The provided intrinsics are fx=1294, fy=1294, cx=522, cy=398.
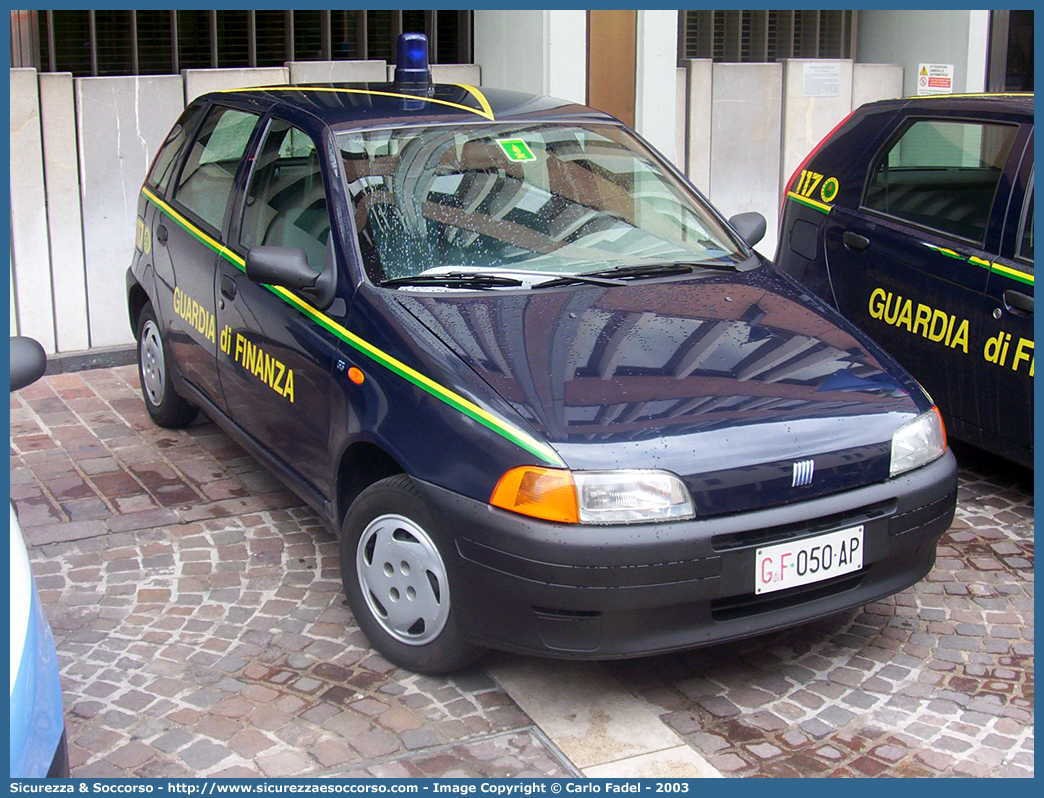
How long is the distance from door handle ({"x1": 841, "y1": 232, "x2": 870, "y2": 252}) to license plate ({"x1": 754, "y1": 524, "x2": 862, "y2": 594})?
237 centimetres

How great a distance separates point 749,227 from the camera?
519cm

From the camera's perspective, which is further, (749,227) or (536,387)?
(749,227)

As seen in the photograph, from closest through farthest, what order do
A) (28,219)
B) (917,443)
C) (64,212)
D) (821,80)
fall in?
1. (917,443)
2. (28,219)
3. (64,212)
4. (821,80)

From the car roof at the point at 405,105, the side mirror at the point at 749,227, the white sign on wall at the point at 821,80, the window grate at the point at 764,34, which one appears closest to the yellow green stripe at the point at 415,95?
the car roof at the point at 405,105

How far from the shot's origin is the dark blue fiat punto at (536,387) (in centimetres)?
354

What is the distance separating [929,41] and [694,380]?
7461mm

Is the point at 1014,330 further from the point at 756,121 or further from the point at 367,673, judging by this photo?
the point at 756,121

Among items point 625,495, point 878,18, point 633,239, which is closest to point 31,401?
point 633,239

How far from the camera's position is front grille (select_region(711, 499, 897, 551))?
3.57m

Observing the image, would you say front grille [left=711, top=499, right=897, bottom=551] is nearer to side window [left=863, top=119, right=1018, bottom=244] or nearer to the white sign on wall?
side window [left=863, top=119, right=1018, bottom=244]

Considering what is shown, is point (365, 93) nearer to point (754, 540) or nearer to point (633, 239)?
point (633, 239)

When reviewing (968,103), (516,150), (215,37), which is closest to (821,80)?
(968,103)

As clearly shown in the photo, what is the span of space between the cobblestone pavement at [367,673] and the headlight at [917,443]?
0.69m

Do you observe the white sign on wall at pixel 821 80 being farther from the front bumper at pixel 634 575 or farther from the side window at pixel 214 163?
the front bumper at pixel 634 575
